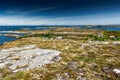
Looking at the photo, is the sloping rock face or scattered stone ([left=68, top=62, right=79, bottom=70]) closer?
scattered stone ([left=68, top=62, right=79, bottom=70])

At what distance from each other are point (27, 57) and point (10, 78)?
7749 mm

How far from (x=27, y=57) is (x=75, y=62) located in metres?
7.01

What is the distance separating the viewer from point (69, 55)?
86.1 ft

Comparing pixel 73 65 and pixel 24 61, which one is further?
pixel 24 61

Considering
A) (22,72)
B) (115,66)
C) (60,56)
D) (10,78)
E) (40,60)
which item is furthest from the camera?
(60,56)

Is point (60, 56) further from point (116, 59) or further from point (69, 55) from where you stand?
point (116, 59)

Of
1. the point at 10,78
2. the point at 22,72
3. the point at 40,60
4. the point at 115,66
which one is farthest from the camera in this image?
the point at 40,60

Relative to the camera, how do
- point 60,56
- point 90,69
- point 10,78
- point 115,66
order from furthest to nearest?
1. point 60,56
2. point 115,66
3. point 90,69
4. point 10,78

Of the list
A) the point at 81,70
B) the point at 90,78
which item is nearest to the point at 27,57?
the point at 81,70

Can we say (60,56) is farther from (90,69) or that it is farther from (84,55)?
(90,69)

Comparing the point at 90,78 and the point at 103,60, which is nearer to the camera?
the point at 90,78

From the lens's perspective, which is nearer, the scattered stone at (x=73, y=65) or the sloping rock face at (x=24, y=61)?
the scattered stone at (x=73, y=65)

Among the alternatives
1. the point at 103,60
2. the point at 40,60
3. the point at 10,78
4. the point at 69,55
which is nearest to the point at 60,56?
the point at 69,55

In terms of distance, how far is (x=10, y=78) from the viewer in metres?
18.2
